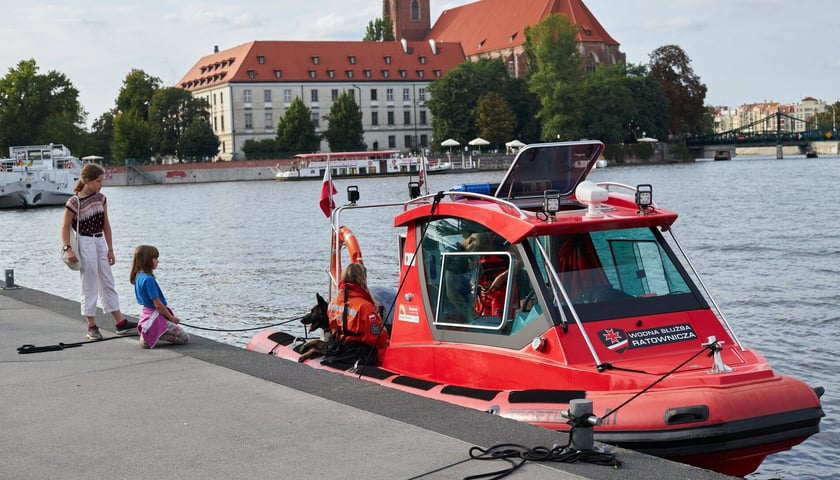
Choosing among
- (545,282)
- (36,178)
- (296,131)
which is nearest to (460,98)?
(296,131)

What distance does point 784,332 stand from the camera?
1817cm

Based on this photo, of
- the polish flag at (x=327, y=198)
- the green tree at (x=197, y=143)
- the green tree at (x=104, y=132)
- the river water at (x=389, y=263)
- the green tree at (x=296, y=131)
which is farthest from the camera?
the green tree at (x=104, y=132)

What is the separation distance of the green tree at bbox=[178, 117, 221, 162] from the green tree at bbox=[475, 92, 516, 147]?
31961mm

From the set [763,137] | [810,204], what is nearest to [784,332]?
[810,204]

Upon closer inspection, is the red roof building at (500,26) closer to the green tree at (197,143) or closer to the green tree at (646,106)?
the green tree at (646,106)

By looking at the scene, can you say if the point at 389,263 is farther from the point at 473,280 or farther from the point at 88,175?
the point at 473,280

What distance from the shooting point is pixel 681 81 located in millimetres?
141125

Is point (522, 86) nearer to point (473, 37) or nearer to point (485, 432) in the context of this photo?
point (473, 37)

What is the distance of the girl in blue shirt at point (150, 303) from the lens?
37.4 ft

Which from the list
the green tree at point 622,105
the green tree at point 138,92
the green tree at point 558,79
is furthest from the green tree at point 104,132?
the green tree at point 622,105

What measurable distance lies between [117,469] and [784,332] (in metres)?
13.8

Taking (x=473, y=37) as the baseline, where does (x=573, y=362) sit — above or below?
below

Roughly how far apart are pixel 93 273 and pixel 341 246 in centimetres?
279

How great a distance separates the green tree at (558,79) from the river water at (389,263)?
155 ft
